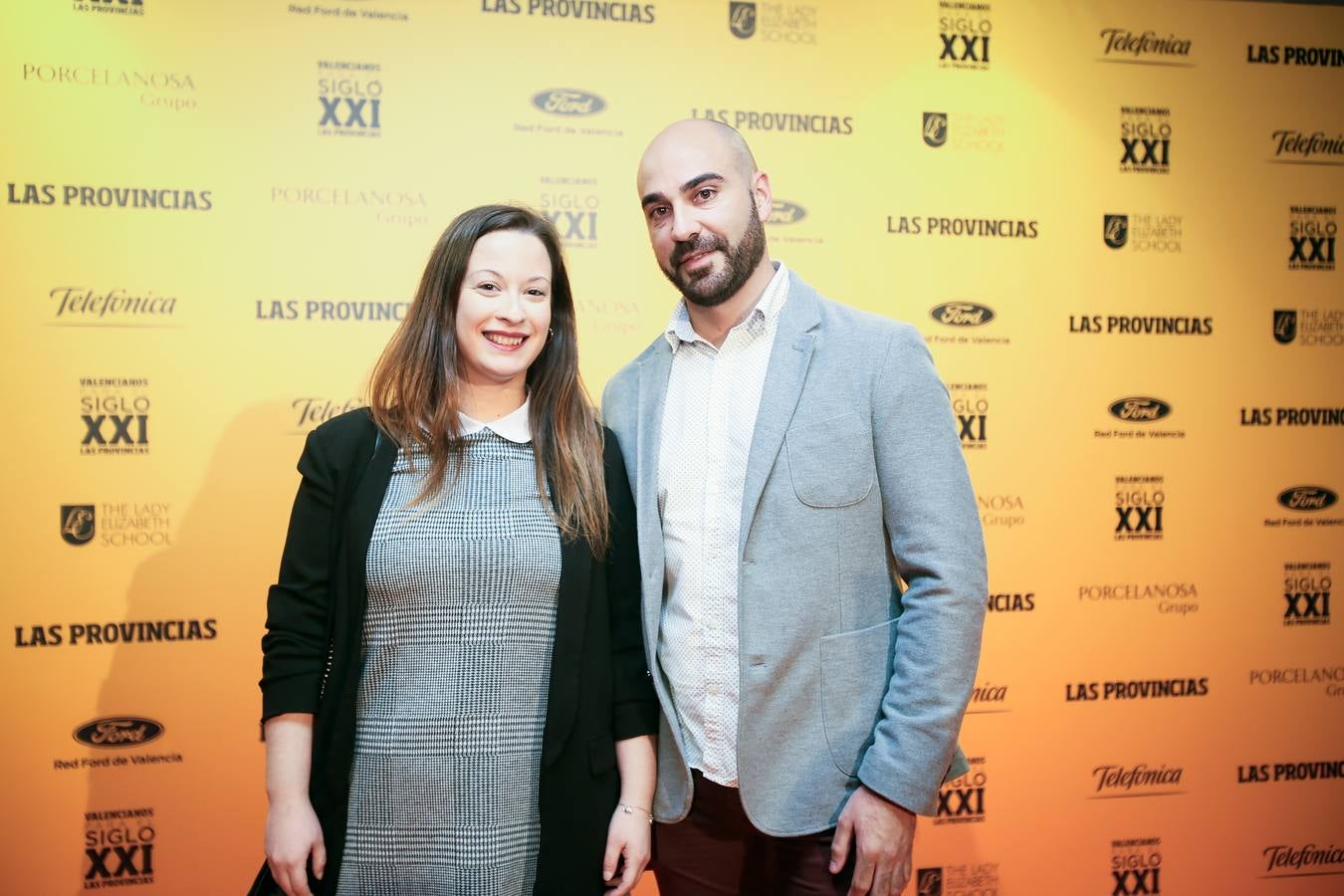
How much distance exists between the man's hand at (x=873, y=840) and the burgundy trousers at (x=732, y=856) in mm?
60

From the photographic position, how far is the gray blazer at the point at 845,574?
5.13 ft

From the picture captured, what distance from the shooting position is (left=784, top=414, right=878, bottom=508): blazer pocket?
5.31 ft

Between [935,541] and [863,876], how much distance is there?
61 centimetres

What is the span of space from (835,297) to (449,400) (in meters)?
1.79

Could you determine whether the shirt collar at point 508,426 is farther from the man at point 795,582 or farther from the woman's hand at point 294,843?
the woman's hand at point 294,843

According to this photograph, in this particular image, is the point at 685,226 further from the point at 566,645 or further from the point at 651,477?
the point at 566,645

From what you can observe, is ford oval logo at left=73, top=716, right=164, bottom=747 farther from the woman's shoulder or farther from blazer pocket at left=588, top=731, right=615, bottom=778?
blazer pocket at left=588, top=731, right=615, bottom=778

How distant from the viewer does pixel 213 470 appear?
9.40 feet

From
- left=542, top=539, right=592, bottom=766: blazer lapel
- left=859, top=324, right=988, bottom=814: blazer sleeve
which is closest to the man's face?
left=859, top=324, right=988, bottom=814: blazer sleeve

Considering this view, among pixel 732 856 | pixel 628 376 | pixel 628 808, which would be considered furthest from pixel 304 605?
pixel 732 856

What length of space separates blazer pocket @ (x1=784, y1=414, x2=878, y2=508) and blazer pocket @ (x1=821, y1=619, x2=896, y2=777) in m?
0.26

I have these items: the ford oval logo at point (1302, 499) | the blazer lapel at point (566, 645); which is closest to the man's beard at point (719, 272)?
the blazer lapel at point (566, 645)

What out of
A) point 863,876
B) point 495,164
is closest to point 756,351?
point 863,876

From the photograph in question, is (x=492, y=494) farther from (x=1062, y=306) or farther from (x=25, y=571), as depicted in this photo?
(x=1062, y=306)
